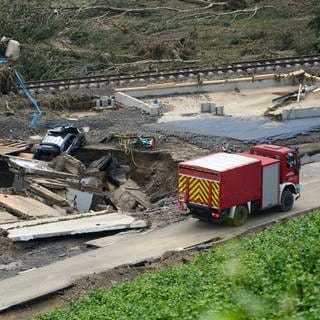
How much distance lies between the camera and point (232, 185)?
24266 mm

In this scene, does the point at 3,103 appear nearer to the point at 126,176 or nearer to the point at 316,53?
the point at 126,176

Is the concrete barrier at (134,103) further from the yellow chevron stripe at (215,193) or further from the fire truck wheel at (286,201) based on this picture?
the yellow chevron stripe at (215,193)

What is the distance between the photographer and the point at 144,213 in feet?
88.0

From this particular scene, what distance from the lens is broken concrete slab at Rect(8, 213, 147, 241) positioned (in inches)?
947

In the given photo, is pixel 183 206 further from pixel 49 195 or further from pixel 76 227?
pixel 49 195

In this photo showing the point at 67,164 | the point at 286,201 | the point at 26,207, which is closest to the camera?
the point at 286,201

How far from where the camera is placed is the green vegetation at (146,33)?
47344 millimetres

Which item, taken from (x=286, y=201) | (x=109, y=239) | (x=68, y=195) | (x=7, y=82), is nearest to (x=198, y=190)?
(x=109, y=239)

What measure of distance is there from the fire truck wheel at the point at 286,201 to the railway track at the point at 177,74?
612 inches

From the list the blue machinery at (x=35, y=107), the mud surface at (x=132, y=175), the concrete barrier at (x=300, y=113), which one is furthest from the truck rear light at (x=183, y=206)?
the concrete barrier at (x=300, y=113)

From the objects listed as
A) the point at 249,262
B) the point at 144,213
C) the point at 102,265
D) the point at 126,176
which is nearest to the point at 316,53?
the point at 126,176

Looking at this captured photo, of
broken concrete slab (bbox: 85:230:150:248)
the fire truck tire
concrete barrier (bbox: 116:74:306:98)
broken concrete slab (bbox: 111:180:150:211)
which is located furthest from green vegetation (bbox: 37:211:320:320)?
concrete barrier (bbox: 116:74:306:98)

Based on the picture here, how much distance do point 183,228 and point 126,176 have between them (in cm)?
649

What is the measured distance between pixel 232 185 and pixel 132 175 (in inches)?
300
